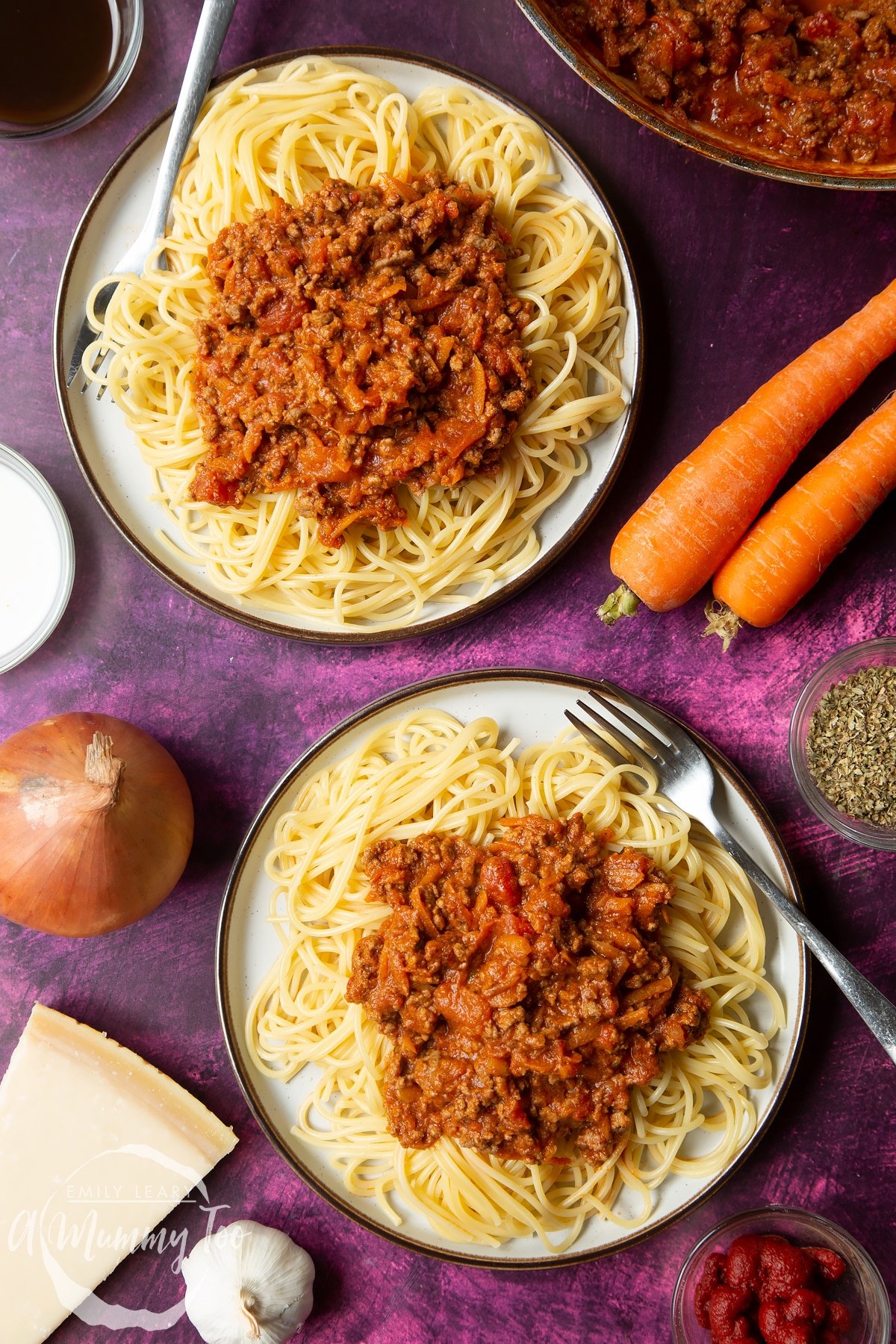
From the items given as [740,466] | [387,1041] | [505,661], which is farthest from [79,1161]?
[740,466]

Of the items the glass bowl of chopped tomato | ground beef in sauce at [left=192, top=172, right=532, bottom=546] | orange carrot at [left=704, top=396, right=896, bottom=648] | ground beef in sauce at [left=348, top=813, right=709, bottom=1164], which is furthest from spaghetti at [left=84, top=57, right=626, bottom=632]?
the glass bowl of chopped tomato

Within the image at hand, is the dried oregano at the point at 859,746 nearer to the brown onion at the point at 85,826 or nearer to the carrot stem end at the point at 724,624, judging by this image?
the carrot stem end at the point at 724,624

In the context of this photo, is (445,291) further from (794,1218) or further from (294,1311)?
(294,1311)

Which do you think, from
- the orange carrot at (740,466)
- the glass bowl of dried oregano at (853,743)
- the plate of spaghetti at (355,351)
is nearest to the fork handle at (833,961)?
the glass bowl of dried oregano at (853,743)

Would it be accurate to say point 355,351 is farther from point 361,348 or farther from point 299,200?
point 299,200

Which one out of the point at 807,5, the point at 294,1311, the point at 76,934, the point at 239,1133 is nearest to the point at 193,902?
the point at 76,934

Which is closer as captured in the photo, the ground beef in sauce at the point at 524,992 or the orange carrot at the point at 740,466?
the ground beef in sauce at the point at 524,992

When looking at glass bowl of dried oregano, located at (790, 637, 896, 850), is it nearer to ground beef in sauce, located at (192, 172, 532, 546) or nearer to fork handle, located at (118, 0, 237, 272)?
ground beef in sauce, located at (192, 172, 532, 546)
